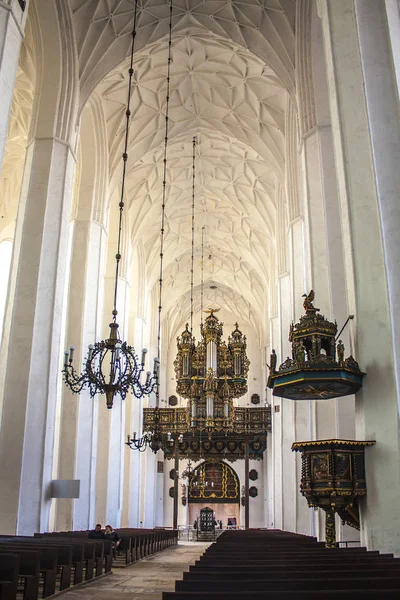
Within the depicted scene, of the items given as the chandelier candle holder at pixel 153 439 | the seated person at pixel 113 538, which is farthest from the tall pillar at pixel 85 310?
the seated person at pixel 113 538

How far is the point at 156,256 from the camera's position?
2703 centimetres

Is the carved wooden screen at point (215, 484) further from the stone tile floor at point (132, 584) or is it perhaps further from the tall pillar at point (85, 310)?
the stone tile floor at point (132, 584)

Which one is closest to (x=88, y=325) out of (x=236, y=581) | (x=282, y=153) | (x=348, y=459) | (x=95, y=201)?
(x=95, y=201)

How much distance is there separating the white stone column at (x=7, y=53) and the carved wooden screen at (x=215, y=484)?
79.5ft

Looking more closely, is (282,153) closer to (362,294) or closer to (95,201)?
(95,201)

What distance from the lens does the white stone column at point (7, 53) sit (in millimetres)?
8547

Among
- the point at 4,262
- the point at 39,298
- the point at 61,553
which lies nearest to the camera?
the point at 61,553

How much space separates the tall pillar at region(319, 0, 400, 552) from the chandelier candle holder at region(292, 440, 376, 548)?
0.14 m

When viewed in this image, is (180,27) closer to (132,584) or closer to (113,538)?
(113,538)

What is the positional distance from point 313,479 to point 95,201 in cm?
1217

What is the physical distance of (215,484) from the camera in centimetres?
3058

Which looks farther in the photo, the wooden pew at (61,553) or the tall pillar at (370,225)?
the tall pillar at (370,225)

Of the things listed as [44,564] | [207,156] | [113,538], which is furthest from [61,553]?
[207,156]

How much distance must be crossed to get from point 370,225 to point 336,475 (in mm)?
3527
